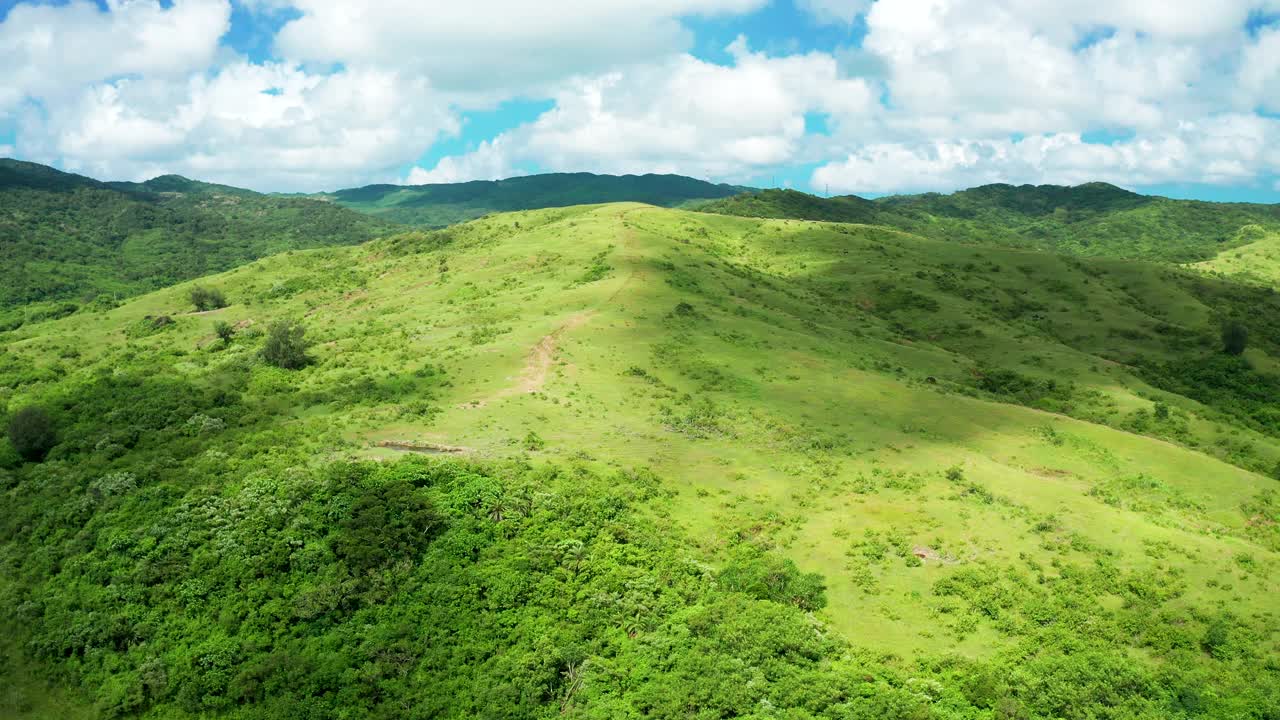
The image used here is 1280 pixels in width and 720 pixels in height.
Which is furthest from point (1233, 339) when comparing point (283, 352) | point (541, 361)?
point (283, 352)

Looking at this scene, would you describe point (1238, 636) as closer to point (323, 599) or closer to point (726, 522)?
point (726, 522)

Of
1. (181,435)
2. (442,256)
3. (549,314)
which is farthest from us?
(442,256)

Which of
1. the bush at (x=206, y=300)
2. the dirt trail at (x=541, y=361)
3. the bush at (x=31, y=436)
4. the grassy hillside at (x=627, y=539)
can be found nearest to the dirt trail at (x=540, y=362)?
the dirt trail at (x=541, y=361)

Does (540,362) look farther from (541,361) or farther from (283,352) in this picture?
(283,352)

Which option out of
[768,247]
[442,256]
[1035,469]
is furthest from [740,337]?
[768,247]

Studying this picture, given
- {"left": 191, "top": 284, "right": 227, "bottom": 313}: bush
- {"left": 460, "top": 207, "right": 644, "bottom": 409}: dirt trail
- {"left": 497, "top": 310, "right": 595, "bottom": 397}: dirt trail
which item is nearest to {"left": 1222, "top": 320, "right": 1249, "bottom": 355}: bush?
{"left": 460, "top": 207, "right": 644, "bottom": 409}: dirt trail

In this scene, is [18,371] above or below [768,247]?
below
